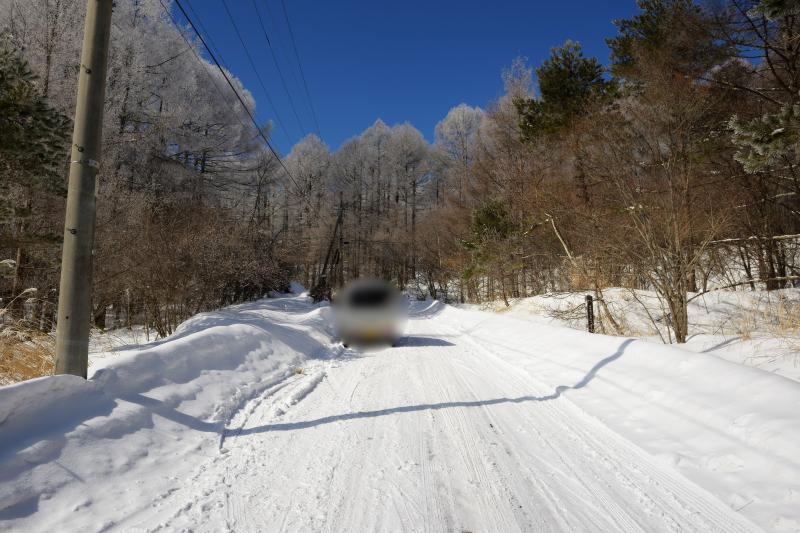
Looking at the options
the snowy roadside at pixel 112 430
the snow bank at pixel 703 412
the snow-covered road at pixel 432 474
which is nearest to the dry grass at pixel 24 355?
the snowy roadside at pixel 112 430

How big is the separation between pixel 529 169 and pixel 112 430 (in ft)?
55.4

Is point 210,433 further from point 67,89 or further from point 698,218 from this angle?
point 67,89

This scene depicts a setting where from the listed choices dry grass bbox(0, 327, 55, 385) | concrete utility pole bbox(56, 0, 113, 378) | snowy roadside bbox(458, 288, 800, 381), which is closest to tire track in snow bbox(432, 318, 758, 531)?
snowy roadside bbox(458, 288, 800, 381)

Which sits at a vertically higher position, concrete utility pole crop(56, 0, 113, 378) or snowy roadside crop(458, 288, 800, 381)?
concrete utility pole crop(56, 0, 113, 378)

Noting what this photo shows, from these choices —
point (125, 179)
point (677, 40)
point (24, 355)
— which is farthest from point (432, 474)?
point (125, 179)

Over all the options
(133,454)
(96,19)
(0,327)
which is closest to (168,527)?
(133,454)

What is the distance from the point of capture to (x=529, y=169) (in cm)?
1664

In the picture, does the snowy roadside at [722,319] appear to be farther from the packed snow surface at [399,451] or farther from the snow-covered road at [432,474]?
the snow-covered road at [432,474]

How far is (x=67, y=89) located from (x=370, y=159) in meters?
34.9

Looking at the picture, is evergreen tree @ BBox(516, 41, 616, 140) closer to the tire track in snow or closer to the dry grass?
the tire track in snow

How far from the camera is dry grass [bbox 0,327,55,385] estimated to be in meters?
3.90

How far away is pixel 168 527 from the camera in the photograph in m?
2.26

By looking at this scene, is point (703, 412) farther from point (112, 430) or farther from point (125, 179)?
point (125, 179)

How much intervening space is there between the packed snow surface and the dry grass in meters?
0.82
